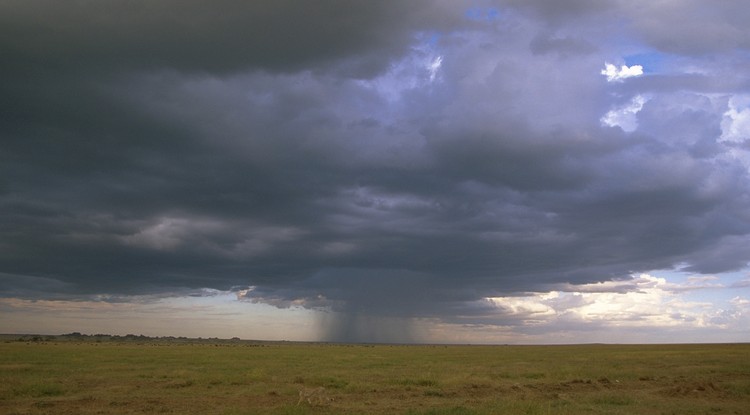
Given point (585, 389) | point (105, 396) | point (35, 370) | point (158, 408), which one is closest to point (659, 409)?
point (585, 389)

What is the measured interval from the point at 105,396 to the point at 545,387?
2271cm

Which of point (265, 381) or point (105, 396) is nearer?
point (105, 396)

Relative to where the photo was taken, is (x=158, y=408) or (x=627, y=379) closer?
(x=158, y=408)

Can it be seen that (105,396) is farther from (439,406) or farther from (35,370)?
(35,370)

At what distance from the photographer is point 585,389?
32.0 m

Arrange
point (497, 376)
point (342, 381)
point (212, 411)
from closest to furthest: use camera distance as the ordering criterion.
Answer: point (212, 411)
point (342, 381)
point (497, 376)

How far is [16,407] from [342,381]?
16.6 m

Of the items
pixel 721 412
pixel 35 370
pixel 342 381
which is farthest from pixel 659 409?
pixel 35 370

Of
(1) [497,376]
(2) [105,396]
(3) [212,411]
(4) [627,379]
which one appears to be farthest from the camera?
(1) [497,376]

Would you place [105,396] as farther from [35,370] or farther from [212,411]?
[35,370]

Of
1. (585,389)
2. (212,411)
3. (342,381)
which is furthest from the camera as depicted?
(342,381)

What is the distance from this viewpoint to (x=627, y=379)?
1512 inches

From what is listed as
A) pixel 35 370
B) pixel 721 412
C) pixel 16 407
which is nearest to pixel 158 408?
pixel 16 407

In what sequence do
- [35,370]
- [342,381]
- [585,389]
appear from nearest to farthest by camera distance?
[585,389] → [342,381] → [35,370]
